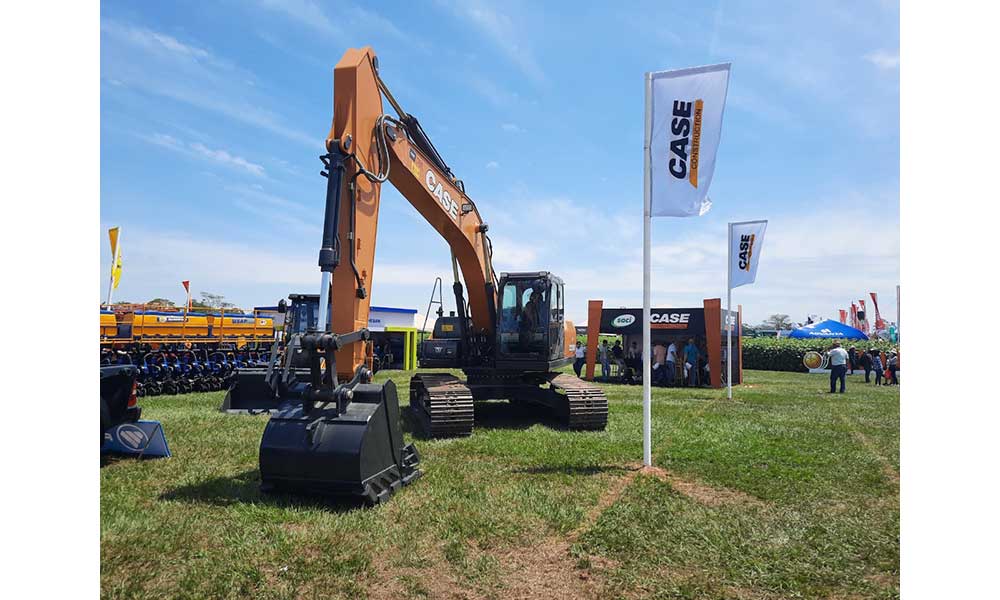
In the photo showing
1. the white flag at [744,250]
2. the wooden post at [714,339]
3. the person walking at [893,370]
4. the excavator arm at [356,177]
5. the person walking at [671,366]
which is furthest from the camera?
the person walking at [893,370]

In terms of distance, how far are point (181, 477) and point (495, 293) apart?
6.24 m

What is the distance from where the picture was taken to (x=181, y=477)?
6.80 meters

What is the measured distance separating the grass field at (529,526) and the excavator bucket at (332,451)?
20cm

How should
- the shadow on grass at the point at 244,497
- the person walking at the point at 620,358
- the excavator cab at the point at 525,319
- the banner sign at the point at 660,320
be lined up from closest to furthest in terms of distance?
the shadow on grass at the point at 244,497, the excavator cab at the point at 525,319, the banner sign at the point at 660,320, the person walking at the point at 620,358

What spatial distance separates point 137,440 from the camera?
777cm

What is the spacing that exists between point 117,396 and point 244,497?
258cm

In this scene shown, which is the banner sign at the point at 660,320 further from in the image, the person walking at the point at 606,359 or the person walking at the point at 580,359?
the person walking at the point at 580,359

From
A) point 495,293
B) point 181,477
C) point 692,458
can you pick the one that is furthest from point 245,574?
point 495,293

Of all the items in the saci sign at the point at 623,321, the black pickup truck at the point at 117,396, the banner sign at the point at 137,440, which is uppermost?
the saci sign at the point at 623,321

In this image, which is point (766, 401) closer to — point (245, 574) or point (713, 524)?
point (713, 524)

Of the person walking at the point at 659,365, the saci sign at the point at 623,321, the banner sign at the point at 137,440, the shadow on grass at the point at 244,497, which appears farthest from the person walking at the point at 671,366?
the shadow on grass at the point at 244,497

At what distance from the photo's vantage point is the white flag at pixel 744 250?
16.0 m

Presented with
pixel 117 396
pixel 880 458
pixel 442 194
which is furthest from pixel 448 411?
pixel 880 458

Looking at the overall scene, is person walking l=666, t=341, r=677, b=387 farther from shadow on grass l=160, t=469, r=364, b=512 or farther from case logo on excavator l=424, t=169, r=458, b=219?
shadow on grass l=160, t=469, r=364, b=512
